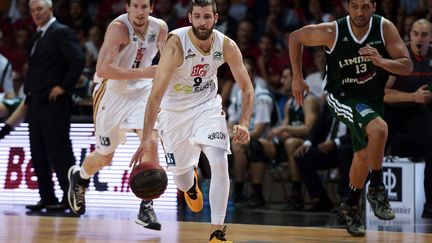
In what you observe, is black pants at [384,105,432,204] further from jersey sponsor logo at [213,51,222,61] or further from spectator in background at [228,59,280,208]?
jersey sponsor logo at [213,51,222,61]

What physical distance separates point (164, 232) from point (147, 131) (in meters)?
1.64

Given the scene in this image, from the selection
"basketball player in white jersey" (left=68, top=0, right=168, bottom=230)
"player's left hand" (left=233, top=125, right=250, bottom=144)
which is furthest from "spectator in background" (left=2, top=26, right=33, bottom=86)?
"player's left hand" (left=233, top=125, right=250, bottom=144)

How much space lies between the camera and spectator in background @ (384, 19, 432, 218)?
9.70 m

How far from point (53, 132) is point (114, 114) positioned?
2.06 meters

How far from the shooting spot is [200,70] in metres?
6.95

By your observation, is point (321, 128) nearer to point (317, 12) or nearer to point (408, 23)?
point (408, 23)

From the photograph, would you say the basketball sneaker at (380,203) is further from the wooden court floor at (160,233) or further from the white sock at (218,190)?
the white sock at (218,190)

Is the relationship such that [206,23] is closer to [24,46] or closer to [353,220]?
[353,220]

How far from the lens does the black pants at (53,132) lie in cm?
1009

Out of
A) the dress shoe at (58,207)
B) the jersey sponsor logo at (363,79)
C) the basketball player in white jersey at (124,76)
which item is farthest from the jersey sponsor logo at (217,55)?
the dress shoe at (58,207)

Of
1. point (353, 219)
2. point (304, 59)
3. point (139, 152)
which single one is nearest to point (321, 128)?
point (304, 59)

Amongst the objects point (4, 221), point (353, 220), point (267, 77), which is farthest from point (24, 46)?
point (353, 220)

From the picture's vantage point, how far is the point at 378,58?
23.5 ft

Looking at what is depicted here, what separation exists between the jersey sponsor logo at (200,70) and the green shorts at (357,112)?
1312 mm
